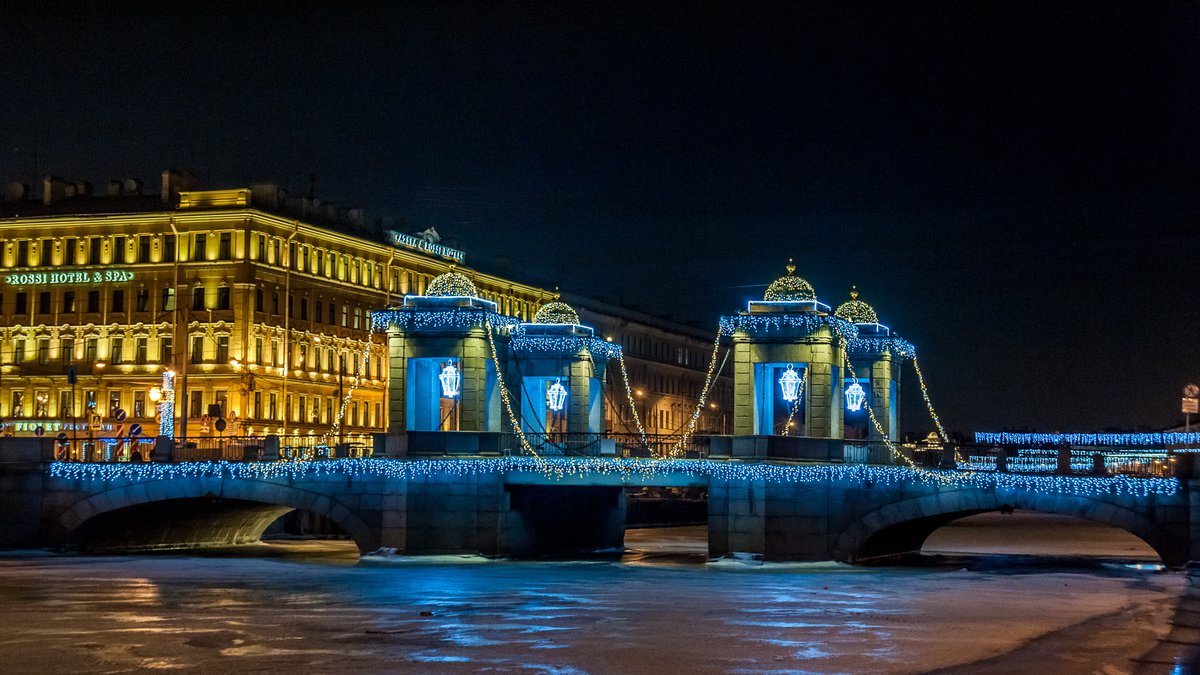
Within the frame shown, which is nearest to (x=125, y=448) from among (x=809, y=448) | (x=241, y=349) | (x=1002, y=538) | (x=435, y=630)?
(x=241, y=349)

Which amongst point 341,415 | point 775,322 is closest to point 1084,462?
A: point 775,322

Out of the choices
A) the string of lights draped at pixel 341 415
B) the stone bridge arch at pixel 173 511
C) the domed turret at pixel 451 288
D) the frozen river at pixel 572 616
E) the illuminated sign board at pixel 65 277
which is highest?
the illuminated sign board at pixel 65 277

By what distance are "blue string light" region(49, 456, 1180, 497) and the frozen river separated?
8.56ft

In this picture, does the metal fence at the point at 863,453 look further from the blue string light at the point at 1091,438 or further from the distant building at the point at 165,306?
the distant building at the point at 165,306

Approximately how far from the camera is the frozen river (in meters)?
29.9

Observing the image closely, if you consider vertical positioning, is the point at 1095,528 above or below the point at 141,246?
below

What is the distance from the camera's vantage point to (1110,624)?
120 feet

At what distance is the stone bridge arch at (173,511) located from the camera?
54406mm

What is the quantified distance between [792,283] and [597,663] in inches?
1052

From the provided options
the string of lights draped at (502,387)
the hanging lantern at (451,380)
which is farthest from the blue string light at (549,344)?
the hanging lantern at (451,380)

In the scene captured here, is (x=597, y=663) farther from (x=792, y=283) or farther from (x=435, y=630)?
(x=792, y=283)

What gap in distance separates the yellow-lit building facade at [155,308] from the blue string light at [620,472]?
32061mm

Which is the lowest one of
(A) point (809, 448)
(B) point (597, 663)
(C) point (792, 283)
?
(B) point (597, 663)

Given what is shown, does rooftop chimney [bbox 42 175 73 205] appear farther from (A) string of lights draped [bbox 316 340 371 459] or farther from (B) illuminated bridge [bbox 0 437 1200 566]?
(B) illuminated bridge [bbox 0 437 1200 566]
